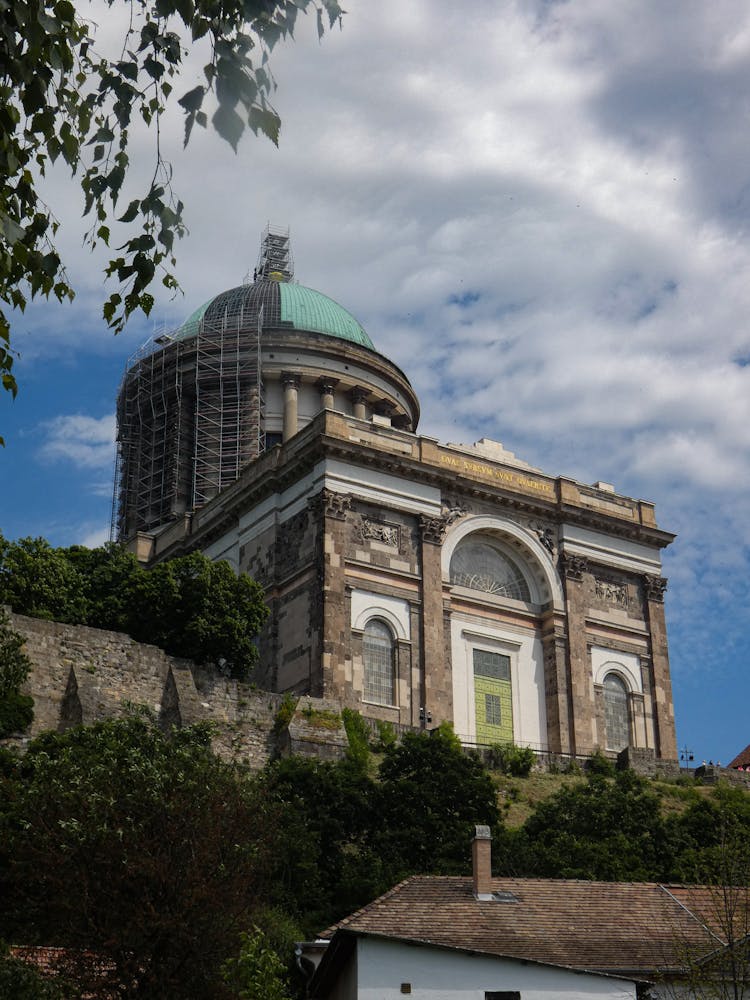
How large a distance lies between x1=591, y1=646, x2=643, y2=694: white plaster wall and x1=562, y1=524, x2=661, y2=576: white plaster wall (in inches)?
157

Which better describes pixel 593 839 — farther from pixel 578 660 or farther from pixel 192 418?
pixel 192 418

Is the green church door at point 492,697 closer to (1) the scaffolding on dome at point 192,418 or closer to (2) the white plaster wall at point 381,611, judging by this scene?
(2) the white plaster wall at point 381,611

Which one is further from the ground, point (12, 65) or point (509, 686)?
point (509, 686)

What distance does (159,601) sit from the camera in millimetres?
49250

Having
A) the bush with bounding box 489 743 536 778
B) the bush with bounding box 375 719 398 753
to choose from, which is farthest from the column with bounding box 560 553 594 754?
the bush with bounding box 375 719 398 753

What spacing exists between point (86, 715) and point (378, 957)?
17733 millimetres

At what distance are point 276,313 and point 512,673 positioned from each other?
26.2 metres

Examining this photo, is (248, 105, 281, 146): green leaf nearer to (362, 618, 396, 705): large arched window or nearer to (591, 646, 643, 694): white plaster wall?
(362, 618, 396, 705): large arched window

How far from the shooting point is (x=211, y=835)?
94.9ft

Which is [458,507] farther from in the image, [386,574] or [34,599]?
[34,599]

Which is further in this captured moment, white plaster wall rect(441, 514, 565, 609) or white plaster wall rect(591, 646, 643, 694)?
white plaster wall rect(591, 646, 643, 694)

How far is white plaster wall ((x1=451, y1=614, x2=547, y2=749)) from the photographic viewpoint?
183 ft

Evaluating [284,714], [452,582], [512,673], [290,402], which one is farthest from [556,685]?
[290,402]

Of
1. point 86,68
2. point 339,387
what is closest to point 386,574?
point 339,387
